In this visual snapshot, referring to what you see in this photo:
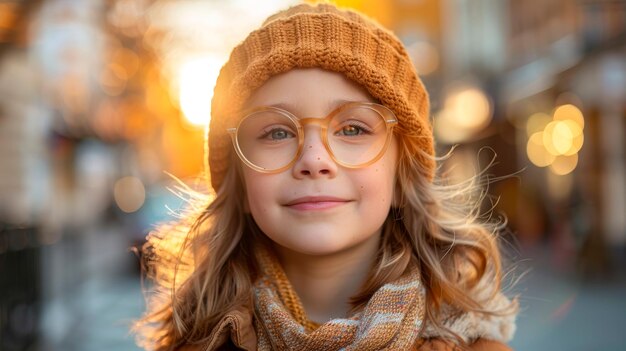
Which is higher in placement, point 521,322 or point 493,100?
point 493,100

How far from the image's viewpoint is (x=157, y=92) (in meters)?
21.0

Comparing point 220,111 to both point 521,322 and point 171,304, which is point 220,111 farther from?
point 521,322

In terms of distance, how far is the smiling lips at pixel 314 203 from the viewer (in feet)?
7.22

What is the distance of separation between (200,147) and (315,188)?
692 inches

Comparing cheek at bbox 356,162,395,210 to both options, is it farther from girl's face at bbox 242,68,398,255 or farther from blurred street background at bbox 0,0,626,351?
blurred street background at bbox 0,0,626,351

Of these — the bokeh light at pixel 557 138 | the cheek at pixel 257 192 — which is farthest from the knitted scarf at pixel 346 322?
the bokeh light at pixel 557 138

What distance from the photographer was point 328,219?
7.25 feet

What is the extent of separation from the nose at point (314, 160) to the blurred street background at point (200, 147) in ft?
2.20

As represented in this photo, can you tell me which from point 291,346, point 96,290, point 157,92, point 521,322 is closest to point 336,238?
point 291,346

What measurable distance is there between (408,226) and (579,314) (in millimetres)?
8104

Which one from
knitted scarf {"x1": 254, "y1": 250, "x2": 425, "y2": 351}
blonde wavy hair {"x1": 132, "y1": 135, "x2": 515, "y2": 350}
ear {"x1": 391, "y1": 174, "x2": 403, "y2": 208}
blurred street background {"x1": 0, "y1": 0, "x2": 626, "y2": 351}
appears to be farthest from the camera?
blurred street background {"x1": 0, "y1": 0, "x2": 626, "y2": 351}

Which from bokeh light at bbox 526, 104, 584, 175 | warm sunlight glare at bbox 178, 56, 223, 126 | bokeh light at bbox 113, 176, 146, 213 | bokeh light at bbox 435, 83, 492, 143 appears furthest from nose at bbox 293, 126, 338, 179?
bokeh light at bbox 113, 176, 146, 213

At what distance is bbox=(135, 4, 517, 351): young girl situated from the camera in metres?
2.21

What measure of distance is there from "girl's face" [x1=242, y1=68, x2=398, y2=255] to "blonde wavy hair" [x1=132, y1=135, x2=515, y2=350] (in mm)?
224
